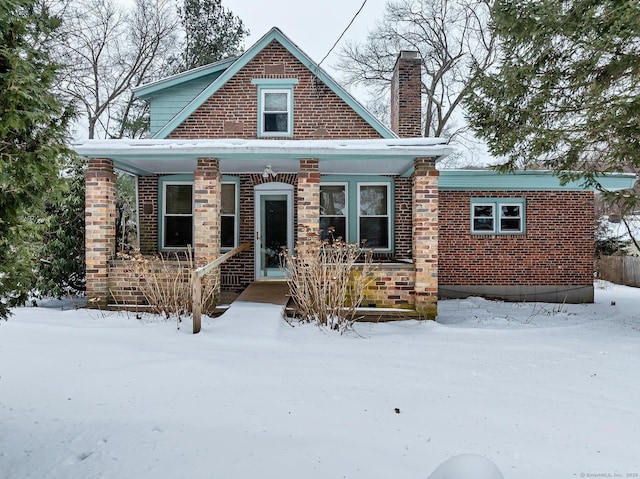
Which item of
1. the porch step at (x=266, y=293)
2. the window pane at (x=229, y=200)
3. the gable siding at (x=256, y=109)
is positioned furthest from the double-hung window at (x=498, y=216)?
the window pane at (x=229, y=200)

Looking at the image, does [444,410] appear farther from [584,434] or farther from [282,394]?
[282,394]

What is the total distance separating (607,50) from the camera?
704 centimetres

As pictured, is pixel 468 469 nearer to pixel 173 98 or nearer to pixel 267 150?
pixel 267 150

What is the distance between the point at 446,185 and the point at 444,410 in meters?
8.25

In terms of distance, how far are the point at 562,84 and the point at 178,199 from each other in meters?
9.15

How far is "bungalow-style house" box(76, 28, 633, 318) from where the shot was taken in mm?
10695

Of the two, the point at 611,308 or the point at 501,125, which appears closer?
the point at 501,125

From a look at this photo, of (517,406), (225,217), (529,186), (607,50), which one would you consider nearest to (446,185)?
(529,186)

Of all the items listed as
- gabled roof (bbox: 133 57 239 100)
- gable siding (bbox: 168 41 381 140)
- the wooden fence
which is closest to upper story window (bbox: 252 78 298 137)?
gable siding (bbox: 168 41 381 140)

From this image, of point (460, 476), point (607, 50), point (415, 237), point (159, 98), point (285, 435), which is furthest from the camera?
point (159, 98)

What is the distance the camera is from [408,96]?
12.1 metres

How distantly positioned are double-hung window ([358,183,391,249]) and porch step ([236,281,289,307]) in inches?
103

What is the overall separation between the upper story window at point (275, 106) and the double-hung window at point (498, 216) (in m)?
5.45

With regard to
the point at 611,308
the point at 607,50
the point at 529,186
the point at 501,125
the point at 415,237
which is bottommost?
the point at 611,308
